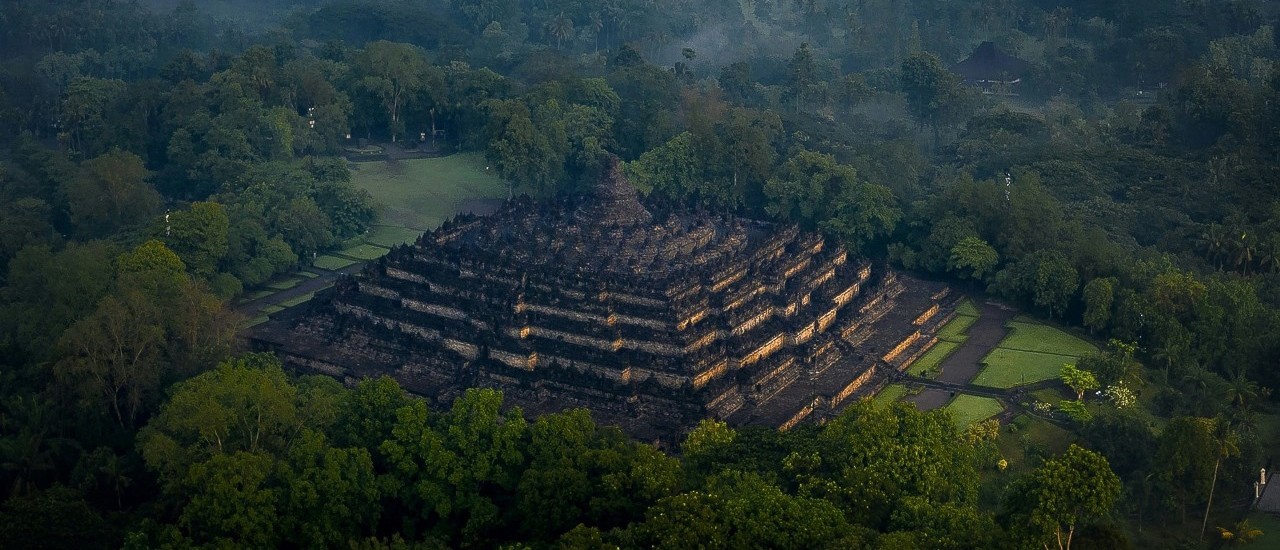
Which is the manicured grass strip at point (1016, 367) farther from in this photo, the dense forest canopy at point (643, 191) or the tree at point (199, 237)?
the tree at point (199, 237)

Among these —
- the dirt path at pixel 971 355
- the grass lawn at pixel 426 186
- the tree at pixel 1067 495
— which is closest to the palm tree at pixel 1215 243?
the dirt path at pixel 971 355

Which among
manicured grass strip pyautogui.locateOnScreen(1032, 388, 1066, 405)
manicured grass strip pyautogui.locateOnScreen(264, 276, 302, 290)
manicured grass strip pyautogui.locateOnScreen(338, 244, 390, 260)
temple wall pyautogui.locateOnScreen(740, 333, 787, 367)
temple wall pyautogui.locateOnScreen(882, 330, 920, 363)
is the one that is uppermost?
temple wall pyautogui.locateOnScreen(740, 333, 787, 367)

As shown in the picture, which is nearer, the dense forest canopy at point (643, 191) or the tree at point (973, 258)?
the dense forest canopy at point (643, 191)

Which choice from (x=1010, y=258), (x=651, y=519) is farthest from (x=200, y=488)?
(x=1010, y=258)

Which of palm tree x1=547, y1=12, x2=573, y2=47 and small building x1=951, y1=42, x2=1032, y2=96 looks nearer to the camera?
small building x1=951, y1=42, x2=1032, y2=96

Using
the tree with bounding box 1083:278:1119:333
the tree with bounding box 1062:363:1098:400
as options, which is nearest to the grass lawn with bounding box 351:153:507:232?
the tree with bounding box 1083:278:1119:333

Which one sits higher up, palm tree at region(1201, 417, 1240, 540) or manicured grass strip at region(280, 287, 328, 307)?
palm tree at region(1201, 417, 1240, 540)

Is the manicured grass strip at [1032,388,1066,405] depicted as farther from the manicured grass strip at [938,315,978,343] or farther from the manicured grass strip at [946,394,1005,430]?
the manicured grass strip at [938,315,978,343]
